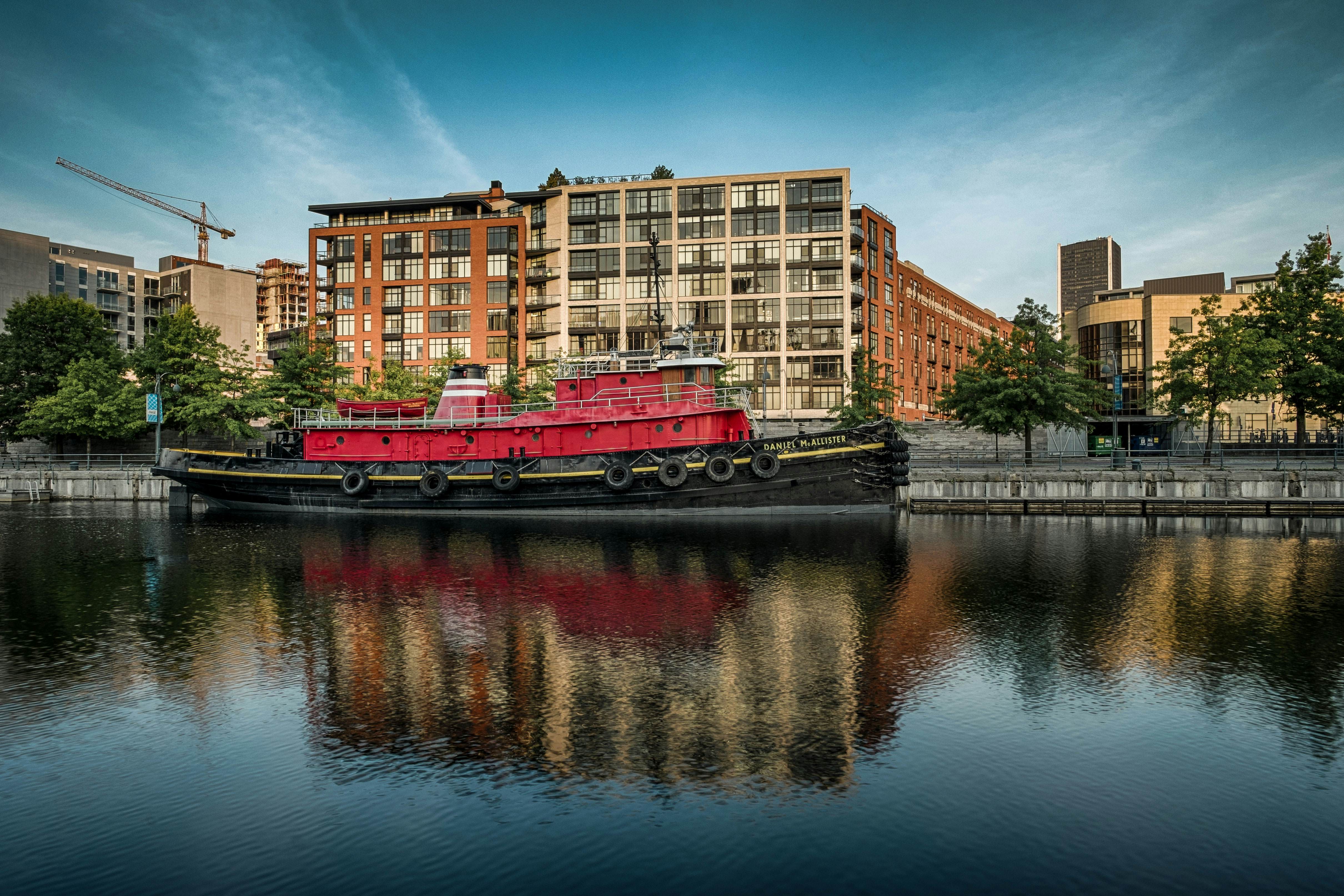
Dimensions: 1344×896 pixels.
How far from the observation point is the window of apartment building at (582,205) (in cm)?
7962

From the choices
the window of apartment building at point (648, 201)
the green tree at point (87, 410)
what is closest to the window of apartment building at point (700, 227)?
the window of apartment building at point (648, 201)

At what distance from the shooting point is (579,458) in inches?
1396

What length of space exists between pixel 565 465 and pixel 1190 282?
87.4 metres

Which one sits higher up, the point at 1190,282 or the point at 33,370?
the point at 1190,282

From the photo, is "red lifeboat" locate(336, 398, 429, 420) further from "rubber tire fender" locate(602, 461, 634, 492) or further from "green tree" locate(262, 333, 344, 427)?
"green tree" locate(262, 333, 344, 427)

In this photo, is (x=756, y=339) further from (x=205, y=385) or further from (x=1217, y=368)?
(x=205, y=385)

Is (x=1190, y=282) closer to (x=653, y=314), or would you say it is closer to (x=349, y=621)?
(x=653, y=314)

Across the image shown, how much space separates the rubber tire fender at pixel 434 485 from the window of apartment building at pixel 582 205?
4911cm

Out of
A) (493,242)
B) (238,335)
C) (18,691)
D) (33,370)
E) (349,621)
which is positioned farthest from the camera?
(238,335)

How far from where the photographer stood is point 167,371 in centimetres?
6156

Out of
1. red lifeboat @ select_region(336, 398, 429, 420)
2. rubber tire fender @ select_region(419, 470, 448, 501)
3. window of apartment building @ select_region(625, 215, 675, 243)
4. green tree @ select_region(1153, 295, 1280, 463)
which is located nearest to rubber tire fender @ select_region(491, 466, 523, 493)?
rubber tire fender @ select_region(419, 470, 448, 501)

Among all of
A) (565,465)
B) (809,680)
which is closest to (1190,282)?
(565,465)

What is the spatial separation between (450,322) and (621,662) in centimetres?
7586

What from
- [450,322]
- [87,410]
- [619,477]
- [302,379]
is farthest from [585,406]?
[450,322]
